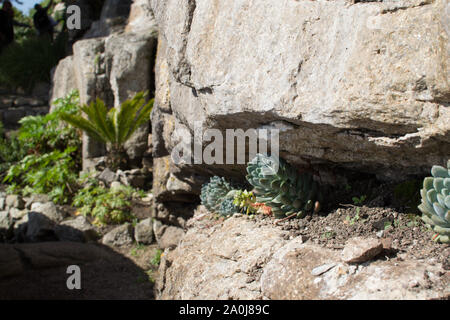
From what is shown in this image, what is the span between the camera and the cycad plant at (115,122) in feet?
25.2

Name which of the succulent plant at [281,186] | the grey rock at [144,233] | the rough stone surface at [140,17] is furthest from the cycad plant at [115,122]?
the succulent plant at [281,186]

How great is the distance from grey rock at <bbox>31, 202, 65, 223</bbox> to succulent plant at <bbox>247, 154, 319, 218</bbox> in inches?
187

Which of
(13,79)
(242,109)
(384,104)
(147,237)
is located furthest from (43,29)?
(384,104)

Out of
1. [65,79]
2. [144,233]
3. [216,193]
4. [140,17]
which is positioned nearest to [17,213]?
[144,233]

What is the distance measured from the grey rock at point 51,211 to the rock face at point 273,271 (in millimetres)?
3768

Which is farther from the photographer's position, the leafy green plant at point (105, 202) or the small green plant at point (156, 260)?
the leafy green plant at point (105, 202)

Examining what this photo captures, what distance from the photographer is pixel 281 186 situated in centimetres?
302

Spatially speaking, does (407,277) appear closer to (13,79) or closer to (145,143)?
(145,143)

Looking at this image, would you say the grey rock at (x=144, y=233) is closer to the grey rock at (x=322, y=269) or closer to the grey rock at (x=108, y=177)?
the grey rock at (x=108, y=177)

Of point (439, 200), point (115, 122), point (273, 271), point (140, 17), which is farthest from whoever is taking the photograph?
point (140, 17)

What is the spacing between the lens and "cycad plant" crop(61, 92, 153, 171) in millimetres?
7680

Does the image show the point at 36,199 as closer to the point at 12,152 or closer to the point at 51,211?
the point at 51,211

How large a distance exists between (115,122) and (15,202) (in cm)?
224

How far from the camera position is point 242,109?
2.99 metres
